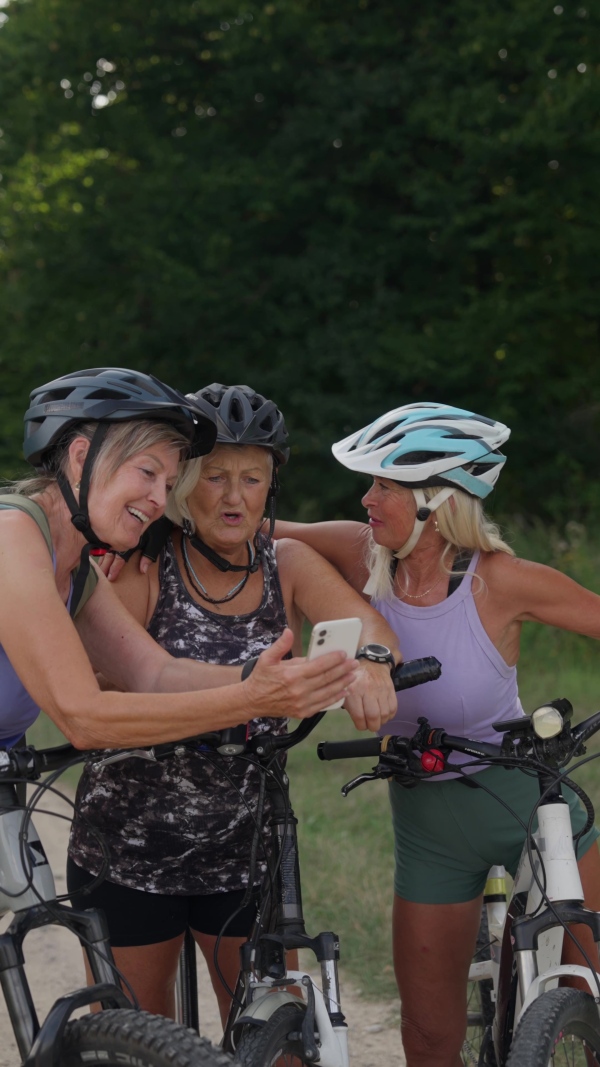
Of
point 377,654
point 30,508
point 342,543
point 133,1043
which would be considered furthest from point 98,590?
point 133,1043

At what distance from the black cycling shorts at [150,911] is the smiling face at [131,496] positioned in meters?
1.01

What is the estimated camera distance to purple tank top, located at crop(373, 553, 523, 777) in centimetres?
330

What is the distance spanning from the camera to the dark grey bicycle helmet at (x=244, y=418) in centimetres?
322

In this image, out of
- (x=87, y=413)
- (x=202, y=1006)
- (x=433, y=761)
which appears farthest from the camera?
(x=202, y=1006)

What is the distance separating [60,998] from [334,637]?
0.89 metres

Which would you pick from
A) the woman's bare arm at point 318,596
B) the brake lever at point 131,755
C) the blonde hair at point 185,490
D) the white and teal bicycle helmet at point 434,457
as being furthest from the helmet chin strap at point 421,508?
the brake lever at point 131,755

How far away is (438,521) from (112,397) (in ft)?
3.60

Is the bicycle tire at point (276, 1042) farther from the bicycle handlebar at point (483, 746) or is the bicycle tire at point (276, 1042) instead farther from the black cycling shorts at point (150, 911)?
the bicycle handlebar at point (483, 746)

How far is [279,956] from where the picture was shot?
2789mm

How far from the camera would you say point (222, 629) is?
313cm

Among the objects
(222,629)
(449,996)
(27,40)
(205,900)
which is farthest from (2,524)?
(27,40)

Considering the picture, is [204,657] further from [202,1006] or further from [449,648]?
[202,1006]

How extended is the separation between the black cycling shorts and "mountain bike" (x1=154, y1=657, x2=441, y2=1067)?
0.29 m

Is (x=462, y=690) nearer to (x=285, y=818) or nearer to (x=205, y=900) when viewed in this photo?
Answer: (x=285, y=818)
